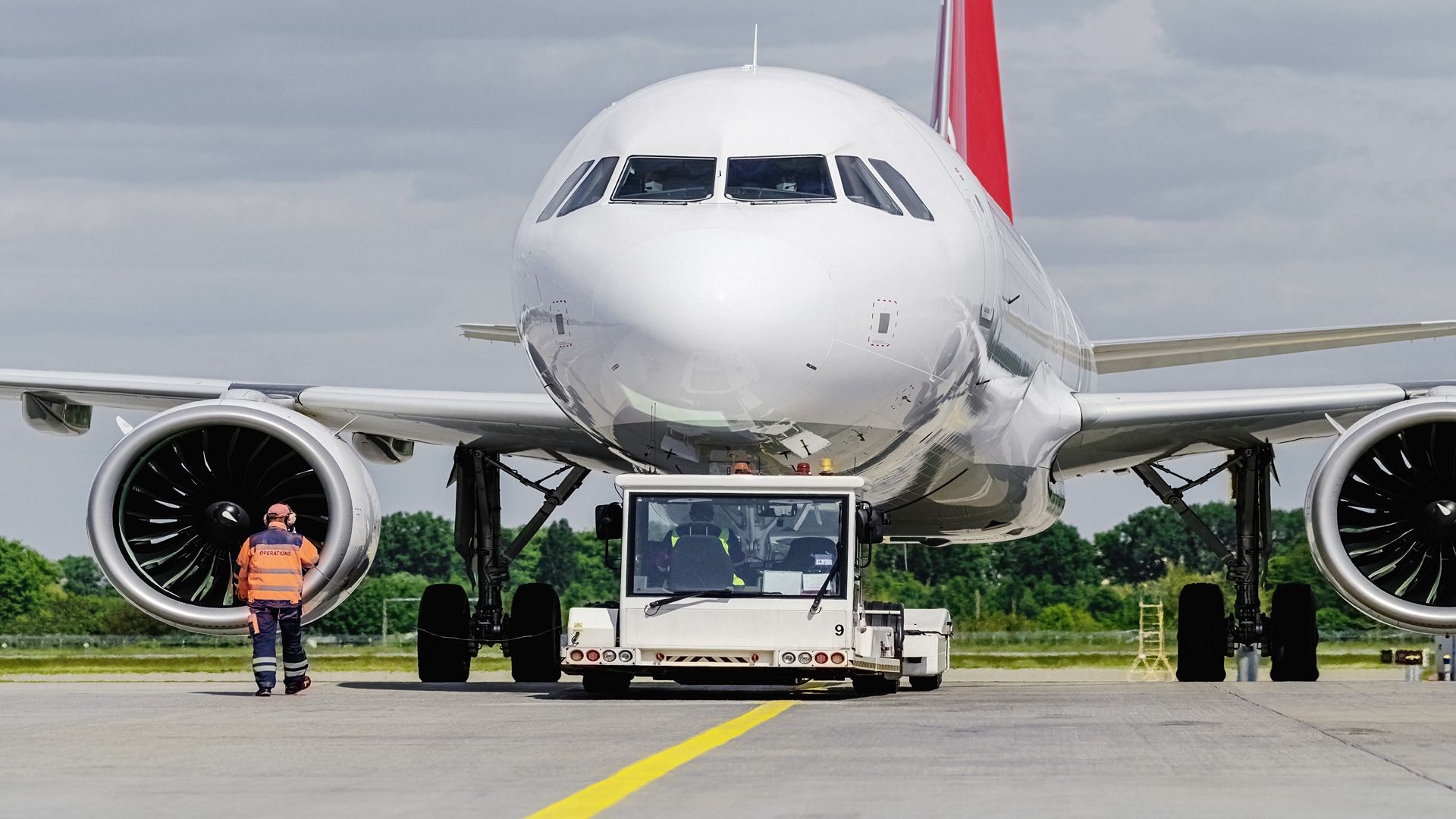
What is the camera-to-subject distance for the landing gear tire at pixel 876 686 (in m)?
13.8

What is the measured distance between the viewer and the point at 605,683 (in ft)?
45.1

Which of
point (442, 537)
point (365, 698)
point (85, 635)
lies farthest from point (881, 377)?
point (442, 537)

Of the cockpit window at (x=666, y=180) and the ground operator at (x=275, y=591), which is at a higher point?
the cockpit window at (x=666, y=180)

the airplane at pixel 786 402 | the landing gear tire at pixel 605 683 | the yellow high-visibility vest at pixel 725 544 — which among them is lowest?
the landing gear tire at pixel 605 683

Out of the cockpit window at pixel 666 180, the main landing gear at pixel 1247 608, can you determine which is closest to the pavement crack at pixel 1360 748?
the cockpit window at pixel 666 180

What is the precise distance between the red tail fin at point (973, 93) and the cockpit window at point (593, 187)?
1353cm

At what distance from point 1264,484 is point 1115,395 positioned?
173 cm

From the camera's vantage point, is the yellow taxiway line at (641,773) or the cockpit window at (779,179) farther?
the cockpit window at (779,179)

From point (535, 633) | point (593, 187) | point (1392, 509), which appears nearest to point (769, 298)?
point (593, 187)

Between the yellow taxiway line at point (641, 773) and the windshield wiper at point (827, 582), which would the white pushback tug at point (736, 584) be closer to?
the windshield wiper at point (827, 582)

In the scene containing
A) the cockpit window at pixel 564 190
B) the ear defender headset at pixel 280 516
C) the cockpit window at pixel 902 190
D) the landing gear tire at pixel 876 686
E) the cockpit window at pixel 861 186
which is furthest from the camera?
the ear defender headset at pixel 280 516

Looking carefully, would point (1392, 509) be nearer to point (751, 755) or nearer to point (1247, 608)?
point (1247, 608)

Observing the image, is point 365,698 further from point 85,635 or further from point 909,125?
point 85,635

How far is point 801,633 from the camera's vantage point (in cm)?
1252
